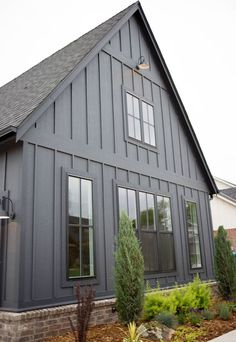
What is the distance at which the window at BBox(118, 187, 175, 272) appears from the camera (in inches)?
350

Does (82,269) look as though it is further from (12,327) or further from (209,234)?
(209,234)

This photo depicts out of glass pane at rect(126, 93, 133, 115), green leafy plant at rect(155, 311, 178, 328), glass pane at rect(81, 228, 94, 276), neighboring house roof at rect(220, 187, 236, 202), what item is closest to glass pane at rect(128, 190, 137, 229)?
glass pane at rect(81, 228, 94, 276)

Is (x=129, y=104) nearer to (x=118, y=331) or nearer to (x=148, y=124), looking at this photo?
(x=148, y=124)

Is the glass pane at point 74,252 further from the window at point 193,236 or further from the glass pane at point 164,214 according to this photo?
the window at point 193,236

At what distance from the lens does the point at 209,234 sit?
1197cm

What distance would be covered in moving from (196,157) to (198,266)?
3.92 metres

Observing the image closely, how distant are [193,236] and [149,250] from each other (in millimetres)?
2545

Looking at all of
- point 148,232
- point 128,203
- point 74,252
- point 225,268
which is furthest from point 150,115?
point 74,252

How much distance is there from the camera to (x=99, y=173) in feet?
27.1

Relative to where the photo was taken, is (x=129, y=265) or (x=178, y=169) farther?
(x=178, y=169)

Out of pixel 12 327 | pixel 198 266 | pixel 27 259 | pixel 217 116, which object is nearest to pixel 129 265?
pixel 27 259

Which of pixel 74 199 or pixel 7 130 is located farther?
pixel 74 199

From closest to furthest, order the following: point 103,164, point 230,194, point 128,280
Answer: point 128,280 → point 103,164 → point 230,194

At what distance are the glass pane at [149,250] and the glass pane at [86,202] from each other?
6.46ft
